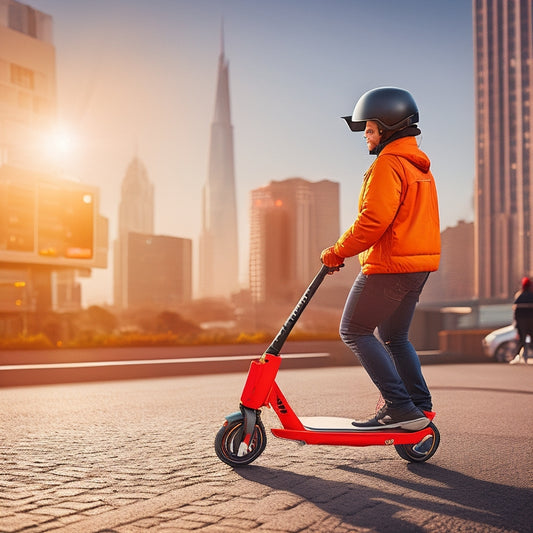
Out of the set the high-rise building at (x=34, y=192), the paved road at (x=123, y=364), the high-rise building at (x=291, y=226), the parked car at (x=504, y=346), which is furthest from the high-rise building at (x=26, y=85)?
the high-rise building at (x=291, y=226)

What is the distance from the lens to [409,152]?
4555 mm

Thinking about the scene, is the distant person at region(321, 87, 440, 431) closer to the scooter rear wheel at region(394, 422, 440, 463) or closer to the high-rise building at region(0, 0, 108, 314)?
the scooter rear wheel at region(394, 422, 440, 463)

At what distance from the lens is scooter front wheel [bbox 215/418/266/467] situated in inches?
177

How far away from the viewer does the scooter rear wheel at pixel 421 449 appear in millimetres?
4648

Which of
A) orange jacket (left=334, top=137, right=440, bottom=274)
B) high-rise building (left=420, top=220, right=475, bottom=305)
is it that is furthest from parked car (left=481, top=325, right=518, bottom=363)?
high-rise building (left=420, top=220, right=475, bottom=305)

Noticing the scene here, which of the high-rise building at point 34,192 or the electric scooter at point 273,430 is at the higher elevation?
the high-rise building at point 34,192

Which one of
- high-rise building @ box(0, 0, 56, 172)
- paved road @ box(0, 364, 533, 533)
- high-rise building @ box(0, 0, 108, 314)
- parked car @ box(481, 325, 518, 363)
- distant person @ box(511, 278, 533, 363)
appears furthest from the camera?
high-rise building @ box(0, 0, 56, 172)

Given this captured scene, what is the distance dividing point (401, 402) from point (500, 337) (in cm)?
1259

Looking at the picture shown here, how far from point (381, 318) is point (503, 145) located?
161057mm

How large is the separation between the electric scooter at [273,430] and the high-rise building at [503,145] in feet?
491

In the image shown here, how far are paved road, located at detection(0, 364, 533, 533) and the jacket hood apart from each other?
165 cm

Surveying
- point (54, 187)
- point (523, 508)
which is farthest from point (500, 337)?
point (54, 187)

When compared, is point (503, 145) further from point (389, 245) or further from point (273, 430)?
point (273, 430)

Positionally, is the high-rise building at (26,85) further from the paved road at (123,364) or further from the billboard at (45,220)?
the paved road at (123,364)
